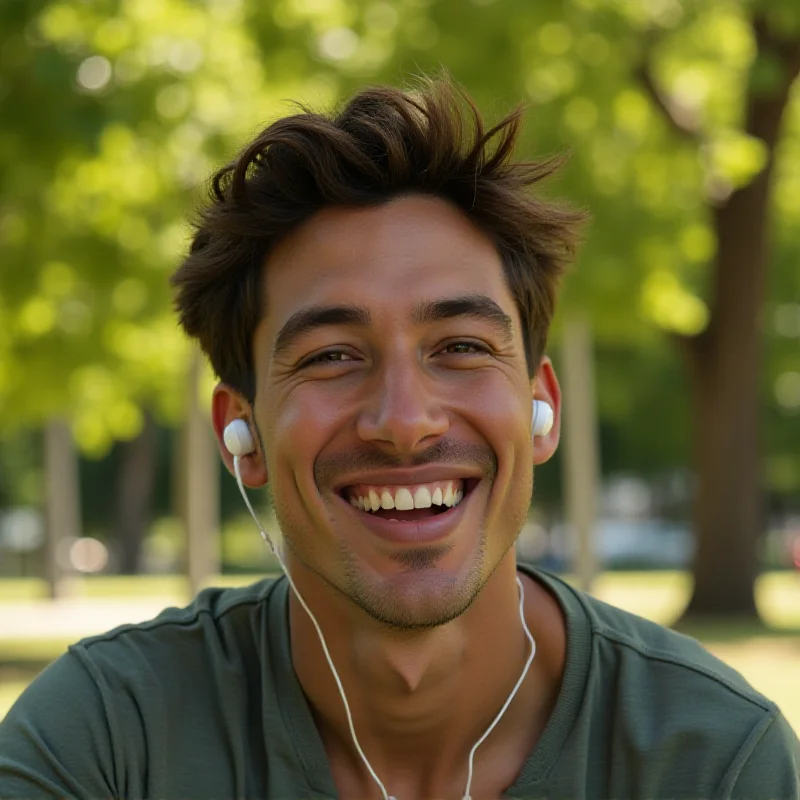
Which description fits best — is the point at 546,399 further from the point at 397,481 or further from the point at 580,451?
the point at 580,451

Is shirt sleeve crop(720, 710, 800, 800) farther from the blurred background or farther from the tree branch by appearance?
the tree branch

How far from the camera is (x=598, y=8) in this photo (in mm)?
14398

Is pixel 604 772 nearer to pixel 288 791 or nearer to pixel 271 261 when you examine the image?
→ pixel 288 791

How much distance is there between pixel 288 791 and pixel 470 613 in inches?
21.3

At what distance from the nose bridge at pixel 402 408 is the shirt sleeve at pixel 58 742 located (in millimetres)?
814

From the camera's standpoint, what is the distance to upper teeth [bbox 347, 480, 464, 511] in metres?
3.12

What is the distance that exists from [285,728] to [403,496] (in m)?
0.57

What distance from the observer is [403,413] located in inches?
121

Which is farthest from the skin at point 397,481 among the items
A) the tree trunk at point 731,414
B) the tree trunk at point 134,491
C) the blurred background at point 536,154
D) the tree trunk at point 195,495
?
the tree trunk at point 134,491

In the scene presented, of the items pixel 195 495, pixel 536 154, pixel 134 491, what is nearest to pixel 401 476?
pixel 536 154

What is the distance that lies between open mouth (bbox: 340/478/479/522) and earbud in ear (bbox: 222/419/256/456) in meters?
0.41

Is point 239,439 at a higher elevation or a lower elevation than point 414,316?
lower

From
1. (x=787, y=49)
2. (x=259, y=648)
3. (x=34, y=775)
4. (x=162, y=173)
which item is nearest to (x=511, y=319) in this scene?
(x=259, y=648)

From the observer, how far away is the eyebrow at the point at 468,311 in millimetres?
3182
